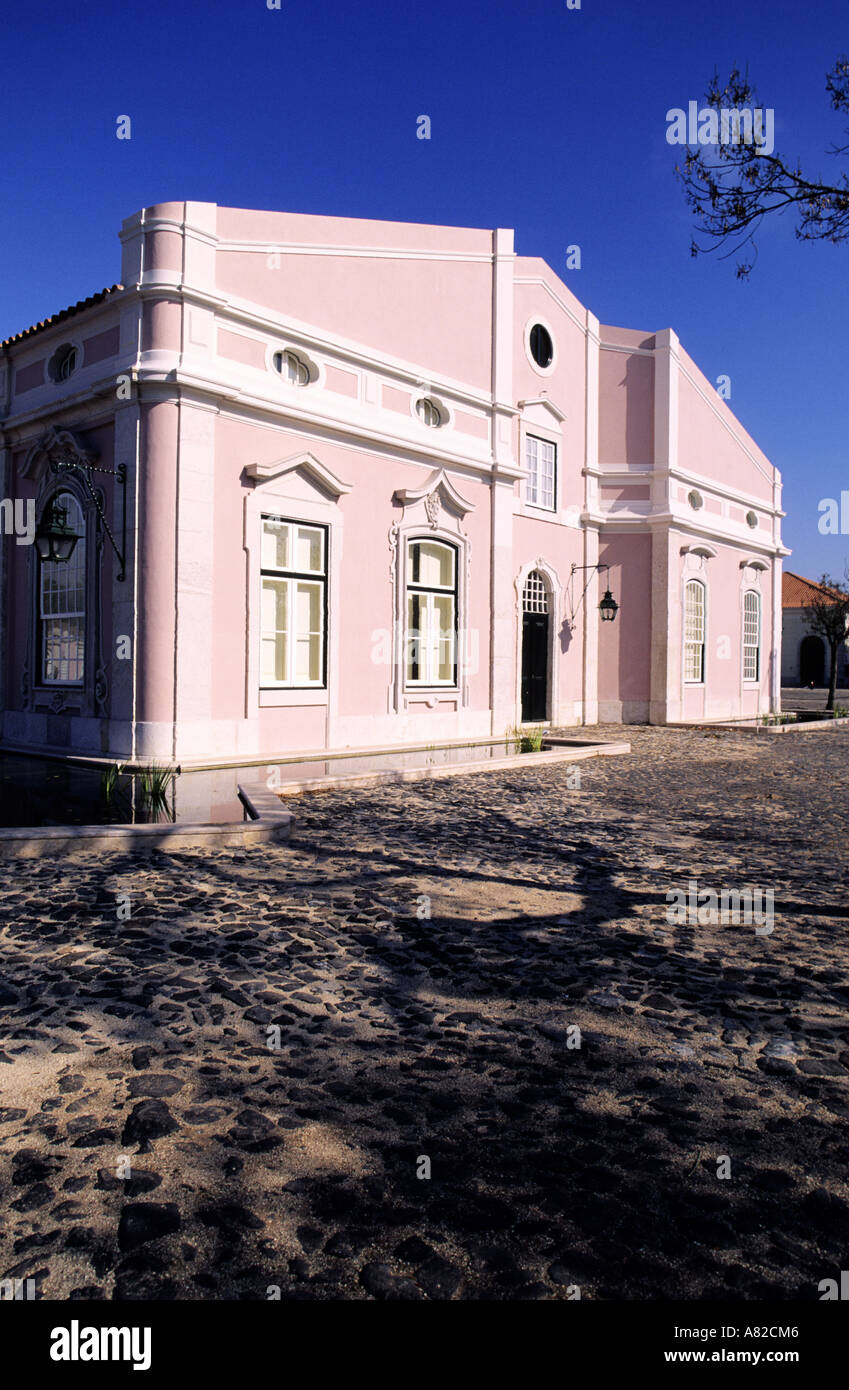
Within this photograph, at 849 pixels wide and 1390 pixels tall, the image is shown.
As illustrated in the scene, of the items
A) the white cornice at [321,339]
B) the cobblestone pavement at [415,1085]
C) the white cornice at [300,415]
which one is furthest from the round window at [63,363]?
the cobblestone pavement at [415,1085]

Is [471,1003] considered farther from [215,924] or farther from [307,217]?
[307,217]

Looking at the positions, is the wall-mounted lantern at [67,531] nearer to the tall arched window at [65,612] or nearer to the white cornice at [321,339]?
the tall arched window at [65,612]

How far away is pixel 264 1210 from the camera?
7.14ft

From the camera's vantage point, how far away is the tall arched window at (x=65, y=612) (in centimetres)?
1171

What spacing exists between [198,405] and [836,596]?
29.9 metres

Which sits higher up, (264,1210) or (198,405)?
(198,405)

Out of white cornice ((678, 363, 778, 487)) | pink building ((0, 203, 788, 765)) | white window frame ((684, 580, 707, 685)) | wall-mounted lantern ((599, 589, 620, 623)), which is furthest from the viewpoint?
white window frame ((684, 580, 707, 685))

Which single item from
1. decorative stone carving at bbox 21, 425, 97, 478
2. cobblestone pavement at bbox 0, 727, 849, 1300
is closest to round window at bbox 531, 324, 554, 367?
decorative stone carving at bbox 21, 425, 97, 478

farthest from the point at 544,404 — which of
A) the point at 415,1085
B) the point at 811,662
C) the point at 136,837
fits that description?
the point at 811,662

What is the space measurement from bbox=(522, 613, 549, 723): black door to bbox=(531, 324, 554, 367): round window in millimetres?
4973

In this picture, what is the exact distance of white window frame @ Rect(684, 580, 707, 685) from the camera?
20.6 m

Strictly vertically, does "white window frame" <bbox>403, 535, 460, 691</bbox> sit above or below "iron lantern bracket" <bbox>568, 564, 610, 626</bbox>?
below

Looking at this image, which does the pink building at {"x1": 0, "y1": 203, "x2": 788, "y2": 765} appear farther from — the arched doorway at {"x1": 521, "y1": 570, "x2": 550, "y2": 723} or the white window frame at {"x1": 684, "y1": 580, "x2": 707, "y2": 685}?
the white window frame at {"x1": 684, "y1": 580, "x2": 707, "y2": 685}

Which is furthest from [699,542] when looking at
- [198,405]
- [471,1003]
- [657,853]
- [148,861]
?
[471,1003]
